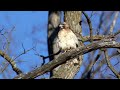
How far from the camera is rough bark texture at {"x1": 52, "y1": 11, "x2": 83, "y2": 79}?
225 inches

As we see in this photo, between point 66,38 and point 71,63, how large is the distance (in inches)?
70.1

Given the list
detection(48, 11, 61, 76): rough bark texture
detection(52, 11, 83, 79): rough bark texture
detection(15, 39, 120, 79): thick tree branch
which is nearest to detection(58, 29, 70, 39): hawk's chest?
detection(48, 11, 61, 76): rough bark texture

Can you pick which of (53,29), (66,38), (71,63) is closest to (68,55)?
(71,63)

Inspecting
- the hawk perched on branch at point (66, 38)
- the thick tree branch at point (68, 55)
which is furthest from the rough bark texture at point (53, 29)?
the thick tree branch at point (68, 55)

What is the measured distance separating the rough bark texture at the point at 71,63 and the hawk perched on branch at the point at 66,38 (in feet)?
0.50

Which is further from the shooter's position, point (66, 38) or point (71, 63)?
point (66, 38)

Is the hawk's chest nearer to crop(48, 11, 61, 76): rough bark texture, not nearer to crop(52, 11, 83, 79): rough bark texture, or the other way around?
crop(48, 11, 61, 76): rough bark texture

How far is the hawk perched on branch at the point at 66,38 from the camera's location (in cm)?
705

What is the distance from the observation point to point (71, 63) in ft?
19.6

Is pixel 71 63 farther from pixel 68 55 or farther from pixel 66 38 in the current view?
pixel 68 55

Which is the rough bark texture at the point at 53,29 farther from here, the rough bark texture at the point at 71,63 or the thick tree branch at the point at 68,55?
the thick tree branch at the point at 68,55
